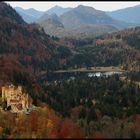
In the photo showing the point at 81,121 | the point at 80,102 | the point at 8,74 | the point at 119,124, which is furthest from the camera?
the point at 8,74

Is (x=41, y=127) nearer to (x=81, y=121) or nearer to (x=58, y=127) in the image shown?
(x=58, y=127)

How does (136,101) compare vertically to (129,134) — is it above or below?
below

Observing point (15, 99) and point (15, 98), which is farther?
point (15, 98)

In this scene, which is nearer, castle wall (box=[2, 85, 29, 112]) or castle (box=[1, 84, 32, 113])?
castle (box=[1, 84, 32, 113])

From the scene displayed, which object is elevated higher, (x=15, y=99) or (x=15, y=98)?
(x=15, y=99)

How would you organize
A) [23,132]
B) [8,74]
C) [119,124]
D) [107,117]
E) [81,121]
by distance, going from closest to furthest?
[23,132] → [119,124] → [81,121] → [107,117] → [8,74]

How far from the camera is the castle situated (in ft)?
461

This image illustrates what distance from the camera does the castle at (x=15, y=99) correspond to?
461 ft

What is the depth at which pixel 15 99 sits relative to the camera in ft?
475

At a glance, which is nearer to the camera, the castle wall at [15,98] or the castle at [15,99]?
the castle at [15,99]

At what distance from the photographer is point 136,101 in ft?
596

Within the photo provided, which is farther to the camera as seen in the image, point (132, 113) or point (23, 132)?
point (132, 113)

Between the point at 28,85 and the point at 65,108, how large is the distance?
2983 cm

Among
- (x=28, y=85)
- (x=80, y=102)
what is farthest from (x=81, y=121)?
(x=28, y=85)
